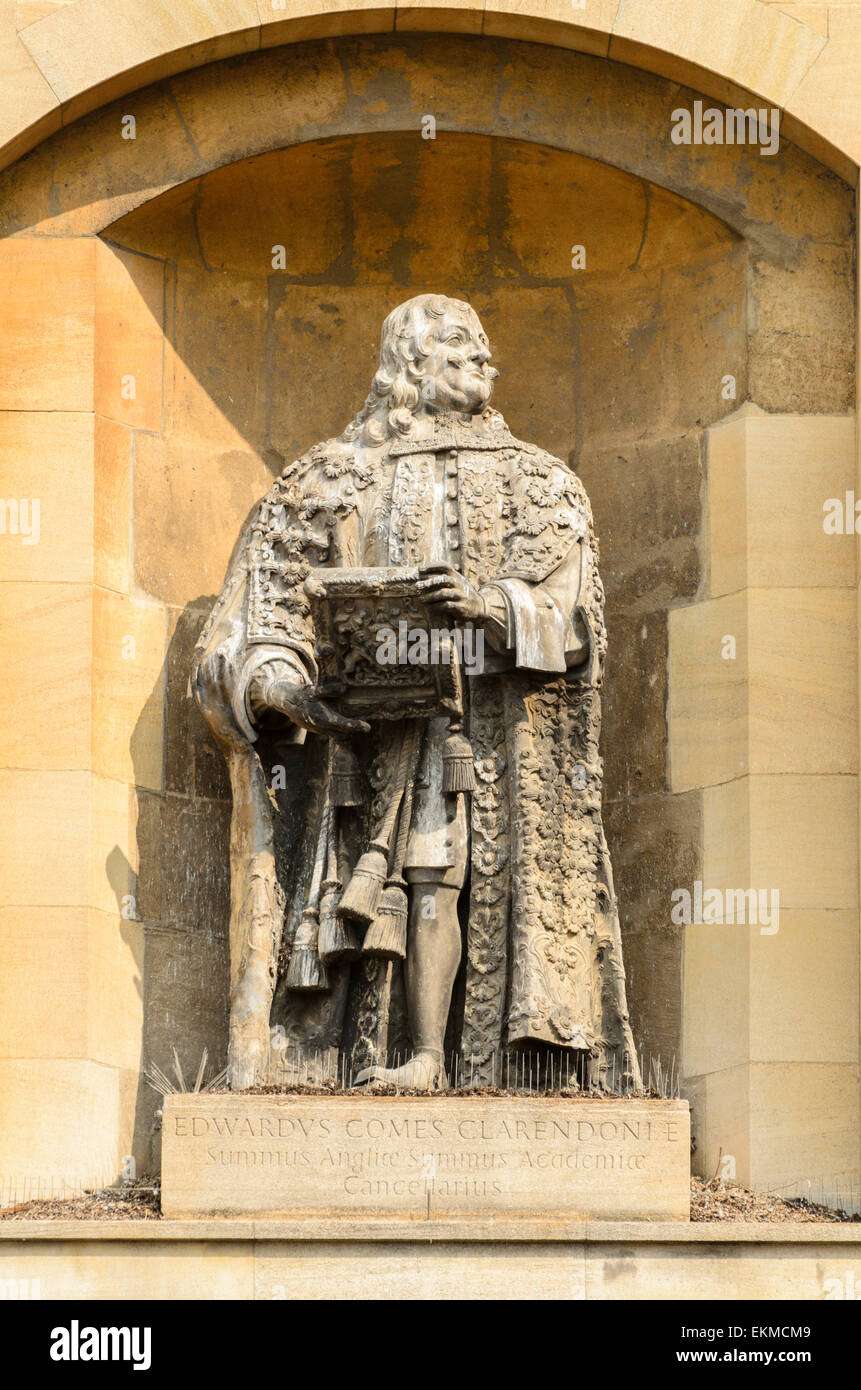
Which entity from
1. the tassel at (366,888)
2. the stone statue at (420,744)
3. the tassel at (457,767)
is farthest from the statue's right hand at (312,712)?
the tassel at (366,888)

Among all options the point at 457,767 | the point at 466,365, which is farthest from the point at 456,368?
the point at 457,767

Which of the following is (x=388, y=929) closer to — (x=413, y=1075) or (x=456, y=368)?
(x=413, y=1075)

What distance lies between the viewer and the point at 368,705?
1096cm

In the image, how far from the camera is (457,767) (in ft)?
36.6

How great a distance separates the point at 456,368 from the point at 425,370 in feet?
0.36

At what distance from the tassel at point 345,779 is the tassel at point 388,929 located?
1.23 ft

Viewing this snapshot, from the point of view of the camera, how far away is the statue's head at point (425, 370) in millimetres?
11633

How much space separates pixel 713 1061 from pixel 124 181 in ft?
12.4

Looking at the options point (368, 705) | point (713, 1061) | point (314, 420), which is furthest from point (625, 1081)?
point (314, 420)

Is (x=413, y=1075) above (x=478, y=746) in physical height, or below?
below

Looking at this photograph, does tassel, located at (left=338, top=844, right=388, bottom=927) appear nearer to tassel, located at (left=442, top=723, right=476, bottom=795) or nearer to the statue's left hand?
tassel, located at (left=442, top=723, right=476, bottom=795)

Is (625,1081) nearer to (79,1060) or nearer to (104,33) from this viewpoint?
(79,1060)

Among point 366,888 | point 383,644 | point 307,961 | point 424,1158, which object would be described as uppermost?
point 383,644

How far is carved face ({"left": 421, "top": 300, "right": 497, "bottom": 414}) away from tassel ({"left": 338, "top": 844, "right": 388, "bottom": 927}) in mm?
1626
